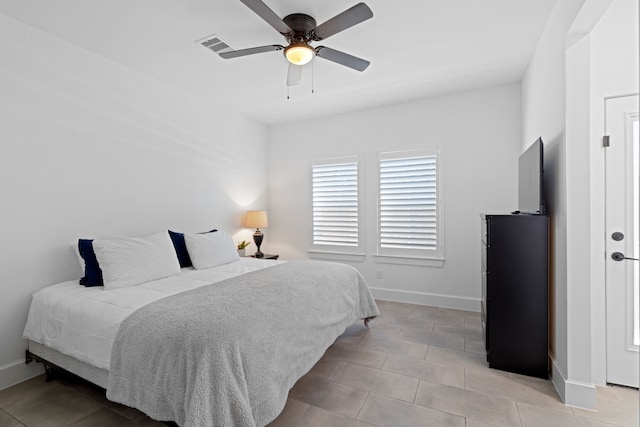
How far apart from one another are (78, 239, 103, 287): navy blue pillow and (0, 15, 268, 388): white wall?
0.77 ft

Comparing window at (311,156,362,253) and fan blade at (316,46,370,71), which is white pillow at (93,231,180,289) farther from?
window at (311,156,362,253)

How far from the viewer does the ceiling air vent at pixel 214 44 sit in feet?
8.44

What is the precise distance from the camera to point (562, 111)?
80.7 inches

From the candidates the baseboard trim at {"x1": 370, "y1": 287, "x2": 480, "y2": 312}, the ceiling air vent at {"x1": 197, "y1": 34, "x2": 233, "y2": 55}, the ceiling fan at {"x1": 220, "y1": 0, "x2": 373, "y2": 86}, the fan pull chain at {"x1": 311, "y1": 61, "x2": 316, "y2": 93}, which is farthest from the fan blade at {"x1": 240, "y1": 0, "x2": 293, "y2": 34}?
the baseboard trim at {"x1": 370, "y1": 287, "x2": 480, "y2": 312}

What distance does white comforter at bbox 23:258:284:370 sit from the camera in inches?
72.7

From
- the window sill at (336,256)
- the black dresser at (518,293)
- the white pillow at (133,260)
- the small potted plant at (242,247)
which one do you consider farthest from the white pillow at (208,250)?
the black dresser at (518,293)

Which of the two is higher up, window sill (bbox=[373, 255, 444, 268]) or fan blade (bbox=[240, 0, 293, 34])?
fan blade (bbox=[240, 0, 293, 34])

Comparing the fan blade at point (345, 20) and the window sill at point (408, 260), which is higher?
the fan blade at point (345, 20)

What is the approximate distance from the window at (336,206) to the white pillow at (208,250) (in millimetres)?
1592

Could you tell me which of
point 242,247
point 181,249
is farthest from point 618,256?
point 242,247

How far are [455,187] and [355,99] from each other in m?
1.70

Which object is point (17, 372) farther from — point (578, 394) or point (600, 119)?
point (600, 119)

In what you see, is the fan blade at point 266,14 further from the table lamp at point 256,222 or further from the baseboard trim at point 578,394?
the baseboard trim at point 578,394

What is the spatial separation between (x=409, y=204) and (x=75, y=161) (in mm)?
3643
